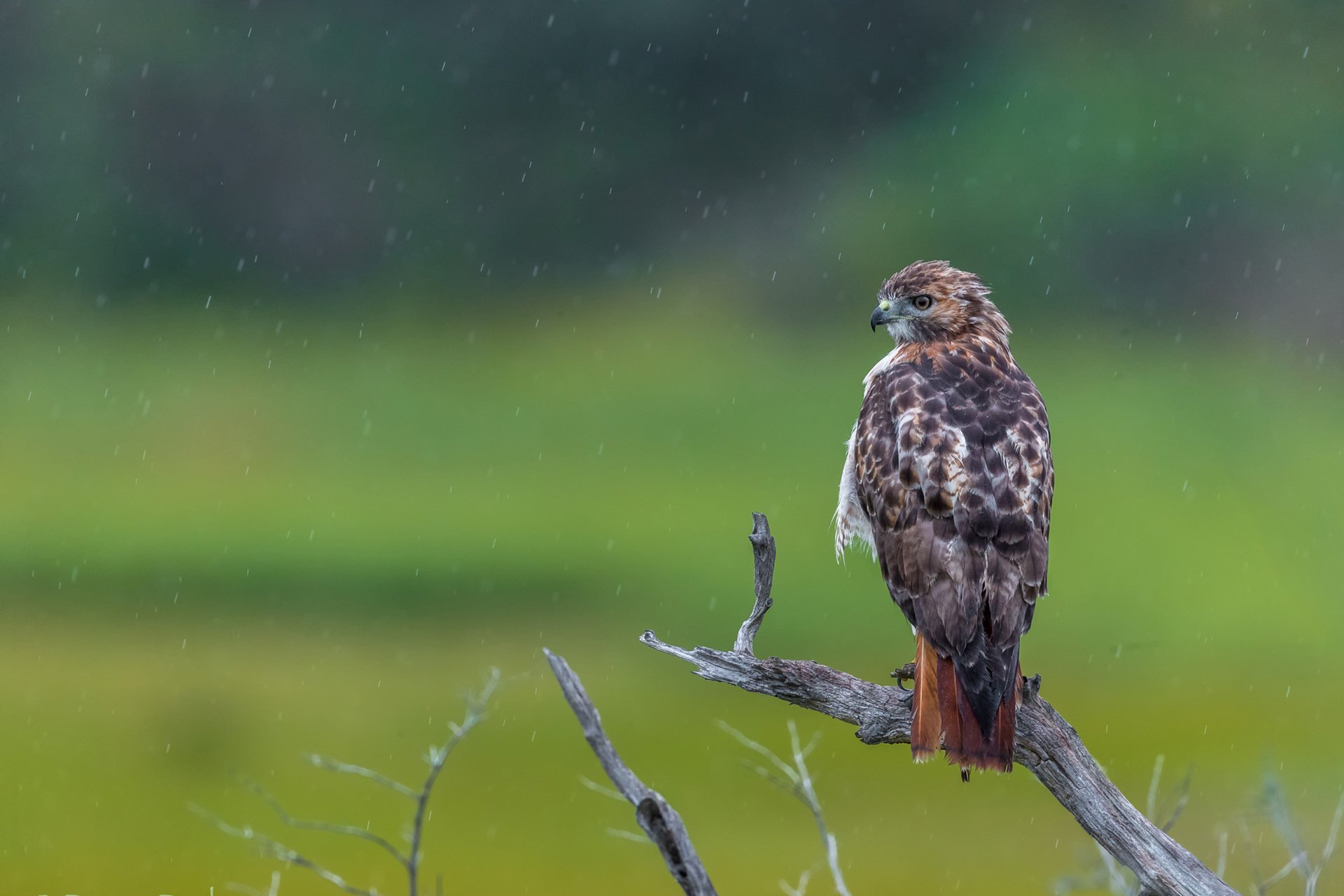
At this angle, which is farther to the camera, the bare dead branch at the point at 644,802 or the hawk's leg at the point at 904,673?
the hawk's leg at the point at 904,673

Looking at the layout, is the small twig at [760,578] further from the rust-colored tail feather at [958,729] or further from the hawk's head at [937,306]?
the hawk's head at [937,306]

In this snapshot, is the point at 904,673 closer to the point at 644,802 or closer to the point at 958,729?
the point at 958,729

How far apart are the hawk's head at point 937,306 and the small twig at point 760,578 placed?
5.39 feet

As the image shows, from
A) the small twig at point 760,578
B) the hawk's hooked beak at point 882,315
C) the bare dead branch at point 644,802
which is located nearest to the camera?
the bare dead branch at point 644,802

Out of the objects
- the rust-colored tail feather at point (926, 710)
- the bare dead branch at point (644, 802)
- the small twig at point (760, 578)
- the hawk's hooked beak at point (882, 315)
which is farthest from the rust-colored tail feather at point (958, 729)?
the hawk's hooked beak at point (882, 315)

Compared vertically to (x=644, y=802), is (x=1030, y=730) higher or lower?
higher

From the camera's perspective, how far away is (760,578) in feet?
12.8

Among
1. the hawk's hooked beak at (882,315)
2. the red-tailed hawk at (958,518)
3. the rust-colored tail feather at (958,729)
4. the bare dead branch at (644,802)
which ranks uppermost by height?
the hawk's hooked beak at (882,315)

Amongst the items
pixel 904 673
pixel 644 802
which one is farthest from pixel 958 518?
pixel 644 802

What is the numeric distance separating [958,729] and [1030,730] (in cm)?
27

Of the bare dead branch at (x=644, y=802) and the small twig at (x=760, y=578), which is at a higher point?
the small twig at (x=760, y=578)

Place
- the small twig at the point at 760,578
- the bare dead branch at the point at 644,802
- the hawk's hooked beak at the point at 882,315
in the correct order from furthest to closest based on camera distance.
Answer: the hawk's hooked beak at the point at 882,315 < the small twig at the point at 760,578 < the bare dead branch at the point at 644,802

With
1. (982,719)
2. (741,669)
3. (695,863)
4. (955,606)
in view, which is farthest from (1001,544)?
(695,863)

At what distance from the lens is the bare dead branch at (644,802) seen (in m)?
2.92
